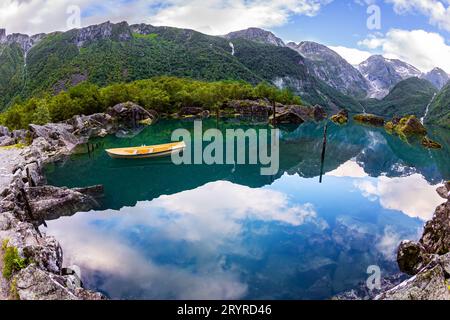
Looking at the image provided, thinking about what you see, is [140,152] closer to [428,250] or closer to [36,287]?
[36,287]

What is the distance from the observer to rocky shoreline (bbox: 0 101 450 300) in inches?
548

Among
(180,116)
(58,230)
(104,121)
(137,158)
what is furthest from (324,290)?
(180,116)

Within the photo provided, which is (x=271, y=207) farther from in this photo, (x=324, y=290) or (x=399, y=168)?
(x=399, y=168)

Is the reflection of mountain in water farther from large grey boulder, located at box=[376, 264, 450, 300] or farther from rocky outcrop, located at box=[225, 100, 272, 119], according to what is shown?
rocky outcrop, located at box=[225, 100, 272, 119]

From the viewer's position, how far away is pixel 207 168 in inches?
1829

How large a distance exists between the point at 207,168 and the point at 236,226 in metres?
20.0

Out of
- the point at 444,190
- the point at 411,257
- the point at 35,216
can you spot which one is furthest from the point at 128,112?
the point at 411,257

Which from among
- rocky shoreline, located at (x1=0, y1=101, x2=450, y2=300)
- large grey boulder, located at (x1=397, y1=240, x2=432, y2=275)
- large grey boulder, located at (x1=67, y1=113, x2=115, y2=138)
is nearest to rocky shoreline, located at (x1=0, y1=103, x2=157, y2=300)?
rocky shoreline, located at (x1=0, y1=101, x2=450, y2=300)

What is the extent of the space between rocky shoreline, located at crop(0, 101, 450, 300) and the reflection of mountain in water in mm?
3663

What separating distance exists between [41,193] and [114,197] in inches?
269

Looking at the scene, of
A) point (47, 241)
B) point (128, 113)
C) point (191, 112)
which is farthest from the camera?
point (191, 112)

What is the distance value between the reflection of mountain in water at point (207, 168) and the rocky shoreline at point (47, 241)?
3.66 metres
